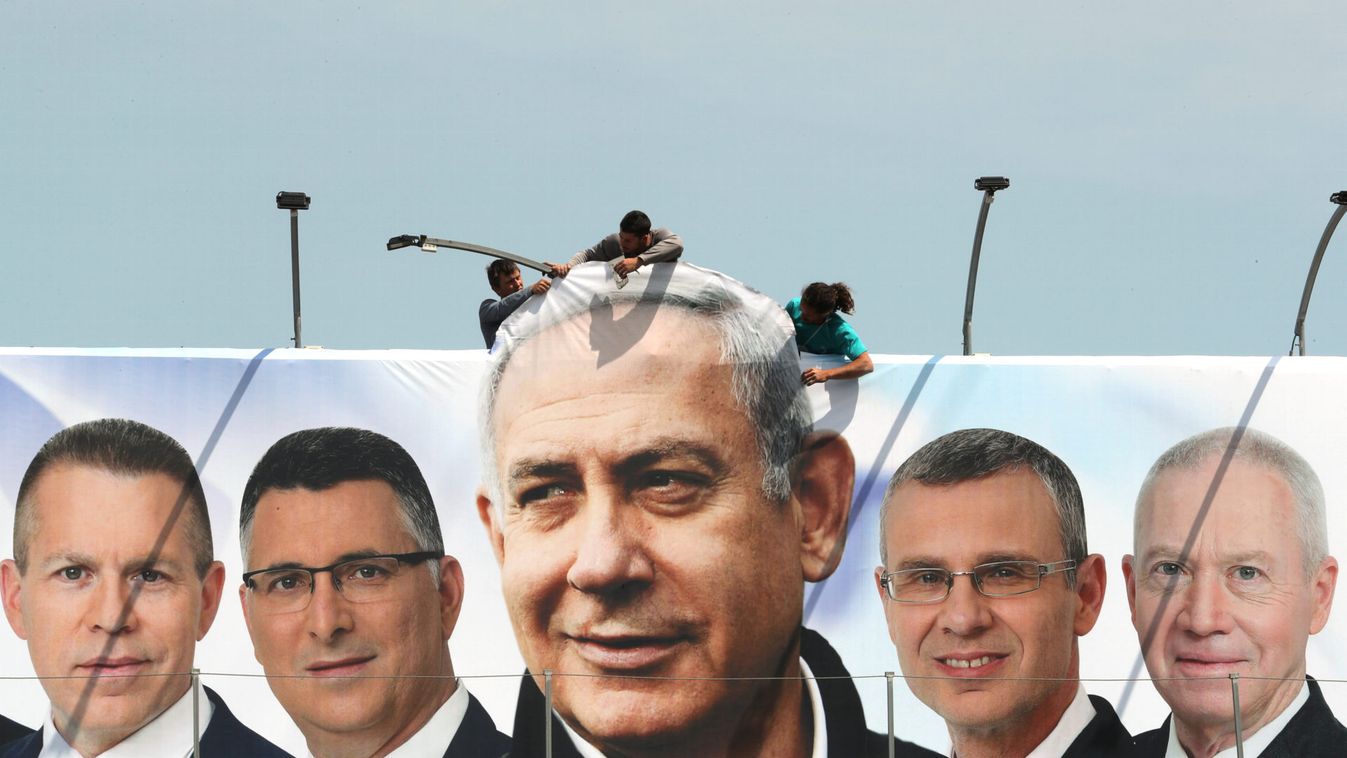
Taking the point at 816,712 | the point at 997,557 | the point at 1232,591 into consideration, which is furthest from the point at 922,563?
the point at 1232,591

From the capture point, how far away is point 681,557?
15.7 m

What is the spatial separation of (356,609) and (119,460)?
2.23 m

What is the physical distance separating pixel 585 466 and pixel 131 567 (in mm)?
3610

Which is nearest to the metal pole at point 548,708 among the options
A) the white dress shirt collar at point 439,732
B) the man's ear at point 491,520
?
the white dress shirt collar at point 439,732

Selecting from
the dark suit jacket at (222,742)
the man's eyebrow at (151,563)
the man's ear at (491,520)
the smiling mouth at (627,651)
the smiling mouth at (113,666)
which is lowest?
the dark suit jacket at (222,742)

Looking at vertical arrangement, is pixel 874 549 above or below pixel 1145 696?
above

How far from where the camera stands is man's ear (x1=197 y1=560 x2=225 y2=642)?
623 inches

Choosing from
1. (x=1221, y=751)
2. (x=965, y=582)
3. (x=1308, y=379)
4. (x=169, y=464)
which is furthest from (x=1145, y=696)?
(x=169, y=464)

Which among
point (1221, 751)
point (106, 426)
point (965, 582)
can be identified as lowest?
point (1221, 751)

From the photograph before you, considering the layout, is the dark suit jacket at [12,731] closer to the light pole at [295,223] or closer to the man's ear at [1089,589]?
the light pole at [295,223]

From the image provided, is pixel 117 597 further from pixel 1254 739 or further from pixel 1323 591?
pixel 1323 591

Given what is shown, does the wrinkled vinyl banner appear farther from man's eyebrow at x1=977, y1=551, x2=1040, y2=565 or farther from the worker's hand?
man's eyebrow at x1=977, y1=551, x2=1040, y2=565

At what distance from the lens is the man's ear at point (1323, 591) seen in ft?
53.8

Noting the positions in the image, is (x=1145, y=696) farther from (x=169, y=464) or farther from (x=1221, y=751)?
(x=169, y=464)
